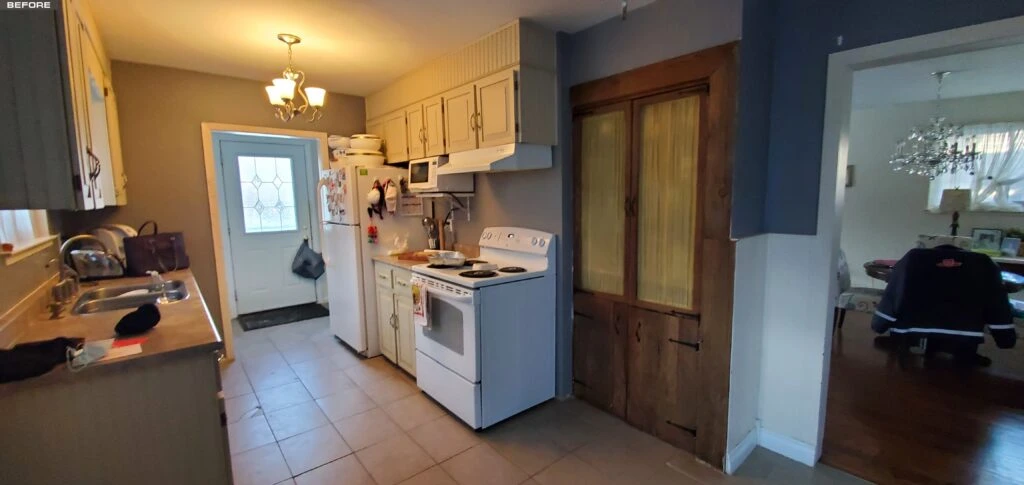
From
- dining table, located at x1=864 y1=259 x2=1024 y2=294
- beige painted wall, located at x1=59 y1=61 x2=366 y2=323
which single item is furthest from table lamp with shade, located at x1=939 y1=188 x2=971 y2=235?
beige painted wall, located at x1=59 y1=61 x2=366 y2=323

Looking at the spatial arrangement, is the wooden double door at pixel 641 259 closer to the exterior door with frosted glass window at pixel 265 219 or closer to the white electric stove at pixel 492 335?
the white electric stove at pixel 492 335

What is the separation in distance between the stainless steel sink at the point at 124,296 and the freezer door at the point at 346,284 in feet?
4.12

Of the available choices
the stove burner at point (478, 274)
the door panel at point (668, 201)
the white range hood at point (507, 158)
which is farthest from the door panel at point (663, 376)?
the white range hood at point (507, 158)

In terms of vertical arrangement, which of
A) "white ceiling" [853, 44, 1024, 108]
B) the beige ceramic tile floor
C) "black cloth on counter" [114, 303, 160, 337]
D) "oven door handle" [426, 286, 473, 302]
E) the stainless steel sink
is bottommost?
the beige ceramic tile floor

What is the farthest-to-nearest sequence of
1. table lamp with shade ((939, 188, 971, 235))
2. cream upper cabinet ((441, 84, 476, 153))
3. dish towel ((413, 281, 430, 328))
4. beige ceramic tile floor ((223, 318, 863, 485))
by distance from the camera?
table lamp with shade ((939, 188, 971, 235)) < cream upper cabinet ((441, 84, 476, 153)) < dish towel ((413, 281, 430, 328)) < beige ceramic tile floor ((223, 318, 863, 485))

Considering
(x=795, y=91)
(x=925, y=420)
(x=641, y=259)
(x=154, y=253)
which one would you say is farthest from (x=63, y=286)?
(x=925, y=420)

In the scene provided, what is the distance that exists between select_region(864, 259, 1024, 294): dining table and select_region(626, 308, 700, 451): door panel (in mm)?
2549

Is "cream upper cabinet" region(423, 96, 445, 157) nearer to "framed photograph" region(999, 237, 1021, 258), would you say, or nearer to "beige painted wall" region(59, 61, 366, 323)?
"beige painted wall" region(59, 61, 366, 323)

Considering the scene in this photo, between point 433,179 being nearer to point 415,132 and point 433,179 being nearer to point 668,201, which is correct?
point 415,132

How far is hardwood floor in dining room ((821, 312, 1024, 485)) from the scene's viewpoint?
6.82 ft

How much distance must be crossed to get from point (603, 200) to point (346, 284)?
8.13 ft

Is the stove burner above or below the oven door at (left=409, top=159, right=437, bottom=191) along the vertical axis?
below

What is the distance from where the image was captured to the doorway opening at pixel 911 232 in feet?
6.45

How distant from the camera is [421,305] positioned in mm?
2691
